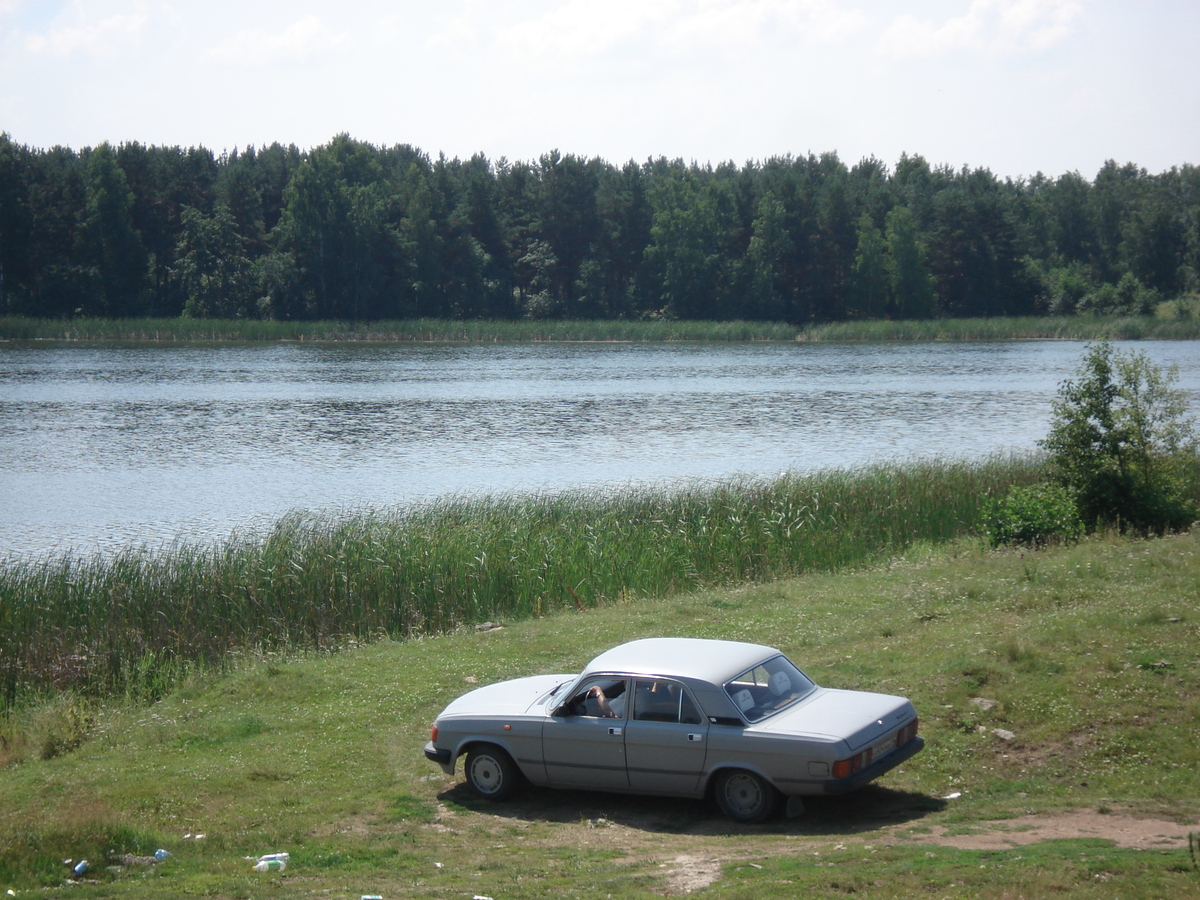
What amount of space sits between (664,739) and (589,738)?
2.52ft

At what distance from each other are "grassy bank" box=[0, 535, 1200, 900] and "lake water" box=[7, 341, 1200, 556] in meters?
14.4

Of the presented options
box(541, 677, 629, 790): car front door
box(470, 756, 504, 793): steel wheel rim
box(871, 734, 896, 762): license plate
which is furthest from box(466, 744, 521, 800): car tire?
box(871, 734, 896, 762): license plate

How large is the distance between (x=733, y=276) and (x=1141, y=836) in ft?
391

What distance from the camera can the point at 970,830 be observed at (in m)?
9.09

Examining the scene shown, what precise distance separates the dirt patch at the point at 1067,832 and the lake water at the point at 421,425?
2237cm

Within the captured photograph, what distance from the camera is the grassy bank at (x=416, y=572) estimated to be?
18641mm

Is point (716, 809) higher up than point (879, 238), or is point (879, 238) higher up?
point (879, 238)

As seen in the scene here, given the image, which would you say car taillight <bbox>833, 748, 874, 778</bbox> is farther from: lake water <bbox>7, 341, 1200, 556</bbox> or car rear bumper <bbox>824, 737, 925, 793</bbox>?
lake water <bbox>7, 341, 1200, 556</bbox>

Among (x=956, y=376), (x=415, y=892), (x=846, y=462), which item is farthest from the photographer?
(x=956, y=376)

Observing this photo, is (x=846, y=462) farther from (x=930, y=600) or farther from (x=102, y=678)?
(x=102, y=678)

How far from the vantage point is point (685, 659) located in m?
10.9

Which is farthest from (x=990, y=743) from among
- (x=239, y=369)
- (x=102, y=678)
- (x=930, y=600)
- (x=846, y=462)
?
(x=239, y=369)

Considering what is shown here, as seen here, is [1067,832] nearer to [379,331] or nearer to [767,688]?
[767,688]

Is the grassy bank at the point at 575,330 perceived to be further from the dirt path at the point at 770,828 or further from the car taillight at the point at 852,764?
the car taillight at the point at 852,764
